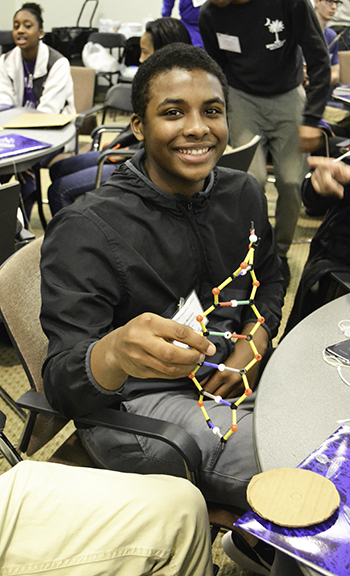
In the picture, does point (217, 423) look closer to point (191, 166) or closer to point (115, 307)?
point (115, 307)

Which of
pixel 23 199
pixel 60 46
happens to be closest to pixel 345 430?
pixel 23 199

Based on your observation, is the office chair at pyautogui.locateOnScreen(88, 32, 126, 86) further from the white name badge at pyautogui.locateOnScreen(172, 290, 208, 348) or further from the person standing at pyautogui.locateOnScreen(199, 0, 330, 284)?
the white name badge at pyautogui.locateOnScreen(172, 290, 208, 348)

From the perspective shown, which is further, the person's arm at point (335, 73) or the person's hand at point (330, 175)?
the person's arm at point (335, 73)

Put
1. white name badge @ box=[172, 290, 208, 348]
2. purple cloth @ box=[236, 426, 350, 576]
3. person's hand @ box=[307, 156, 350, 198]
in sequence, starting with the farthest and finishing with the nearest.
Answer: person's hand @ box=[307, 156, 350, 198]
white name badge @ box=[172, 290, 208, 348]
purple cloth @ box=[236, 426, 350, 576]

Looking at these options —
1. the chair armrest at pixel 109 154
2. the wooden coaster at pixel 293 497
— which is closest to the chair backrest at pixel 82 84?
the chair armrest at pixel 109 154

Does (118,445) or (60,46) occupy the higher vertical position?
(60,46)

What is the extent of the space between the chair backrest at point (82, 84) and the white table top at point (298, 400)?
3.52m

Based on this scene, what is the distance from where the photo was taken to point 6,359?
8.36ft

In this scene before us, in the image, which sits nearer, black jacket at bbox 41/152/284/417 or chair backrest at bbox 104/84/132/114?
black jacket at bbox 41/152/284/417

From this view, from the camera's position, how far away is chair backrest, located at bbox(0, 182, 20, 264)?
76.1 inches

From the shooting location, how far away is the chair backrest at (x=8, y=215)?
76.1 inches

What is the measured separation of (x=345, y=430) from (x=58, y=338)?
1.98 feet

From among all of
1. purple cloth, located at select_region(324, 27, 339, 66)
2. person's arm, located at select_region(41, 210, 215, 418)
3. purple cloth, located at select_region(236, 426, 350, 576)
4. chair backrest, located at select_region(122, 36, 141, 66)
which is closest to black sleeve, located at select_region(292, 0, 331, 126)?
purple cloth, located at select_region(324, 27, 339, 66)

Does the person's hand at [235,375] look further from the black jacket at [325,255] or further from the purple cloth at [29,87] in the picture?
the purple cloth at [29,87]
